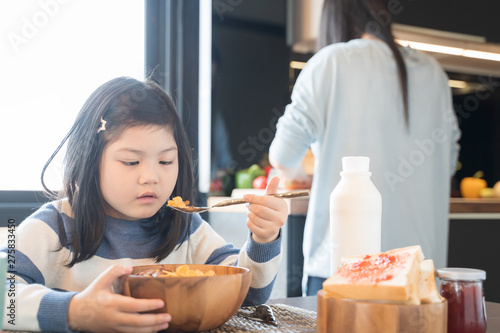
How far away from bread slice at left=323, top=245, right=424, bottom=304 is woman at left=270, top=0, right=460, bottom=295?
3.10 ft

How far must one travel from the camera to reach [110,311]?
671 mm

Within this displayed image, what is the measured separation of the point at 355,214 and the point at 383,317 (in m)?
0.31

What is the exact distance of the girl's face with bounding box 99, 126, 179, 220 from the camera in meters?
1.07

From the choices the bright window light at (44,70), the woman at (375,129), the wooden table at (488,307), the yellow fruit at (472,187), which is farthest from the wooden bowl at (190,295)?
→ the yellow fruit at (472,187)

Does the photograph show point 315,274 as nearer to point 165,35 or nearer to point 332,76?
point 332,76

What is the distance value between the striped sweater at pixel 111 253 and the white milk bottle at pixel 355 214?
170mm

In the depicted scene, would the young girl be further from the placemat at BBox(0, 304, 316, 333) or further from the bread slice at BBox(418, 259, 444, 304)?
the bread slice at BBox(418, 259, 444, 304)

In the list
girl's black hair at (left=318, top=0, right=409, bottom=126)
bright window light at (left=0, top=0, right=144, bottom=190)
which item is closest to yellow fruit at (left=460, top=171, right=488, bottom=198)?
girl's black hair at (left=318, top=0, right=409, bottom=126)

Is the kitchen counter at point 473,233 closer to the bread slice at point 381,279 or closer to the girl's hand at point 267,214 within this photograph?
the girl's hand at point 267,214

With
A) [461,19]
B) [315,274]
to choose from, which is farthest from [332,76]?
[461,19]

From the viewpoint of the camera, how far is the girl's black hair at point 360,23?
1708 millimetres

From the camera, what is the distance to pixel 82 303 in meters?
0.71

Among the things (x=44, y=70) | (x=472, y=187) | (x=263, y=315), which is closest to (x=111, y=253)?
(x=263, y=315)

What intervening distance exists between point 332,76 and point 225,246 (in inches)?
27.9
